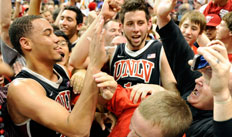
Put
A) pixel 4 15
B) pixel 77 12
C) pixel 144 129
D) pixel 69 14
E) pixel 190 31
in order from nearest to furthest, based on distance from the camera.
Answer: pixel 144 129 < pixel 4 15 < pixel 190 31 < pixel 69 14 < pixel 77 12

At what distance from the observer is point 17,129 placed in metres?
1.66

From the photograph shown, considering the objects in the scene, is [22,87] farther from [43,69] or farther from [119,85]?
[119,85]

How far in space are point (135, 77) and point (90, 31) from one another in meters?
0.58

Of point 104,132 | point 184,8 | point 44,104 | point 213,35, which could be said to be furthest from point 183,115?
point 184,8

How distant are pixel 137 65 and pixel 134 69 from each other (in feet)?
0.17

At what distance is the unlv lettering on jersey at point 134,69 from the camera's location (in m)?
2.10

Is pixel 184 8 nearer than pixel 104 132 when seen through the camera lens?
No

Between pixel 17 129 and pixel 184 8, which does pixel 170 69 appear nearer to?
pixel 17 129

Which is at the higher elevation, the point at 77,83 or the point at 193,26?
the point at 193,26

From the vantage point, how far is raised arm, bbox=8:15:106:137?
1441 mm

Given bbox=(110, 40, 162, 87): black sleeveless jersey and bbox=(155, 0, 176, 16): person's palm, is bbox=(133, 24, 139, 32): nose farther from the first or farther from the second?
bbox=(155, 0, 176, 16): person's palm

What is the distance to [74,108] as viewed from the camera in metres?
1.48

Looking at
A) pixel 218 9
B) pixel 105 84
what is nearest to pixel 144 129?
pixel 105 84

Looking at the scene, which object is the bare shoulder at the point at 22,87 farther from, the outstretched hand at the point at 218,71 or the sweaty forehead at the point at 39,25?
the outstretched hand at the point at 218,71
